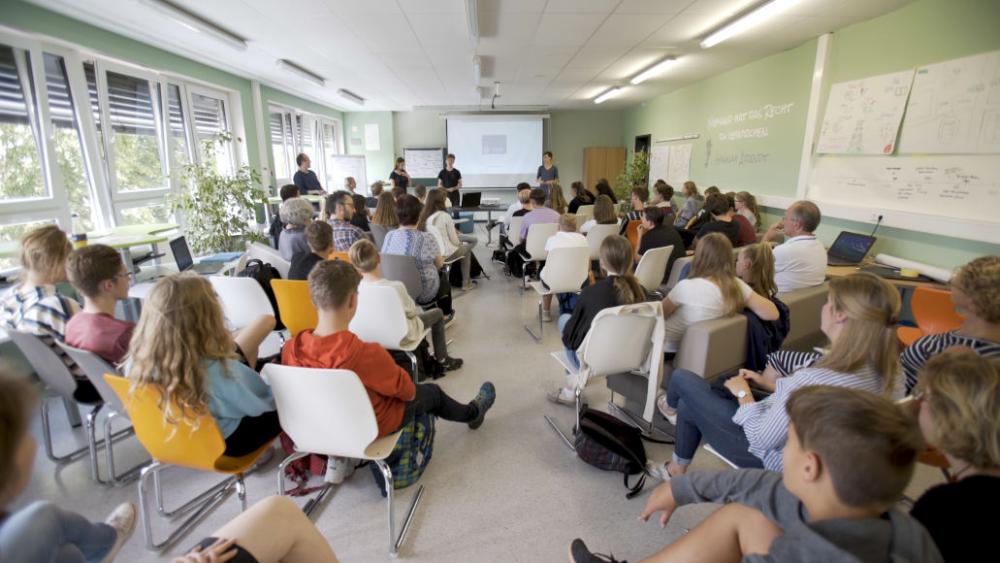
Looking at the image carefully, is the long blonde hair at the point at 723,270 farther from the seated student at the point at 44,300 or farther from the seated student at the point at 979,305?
the seated student at the point at 44,300

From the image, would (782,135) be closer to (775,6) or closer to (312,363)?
(775,6)

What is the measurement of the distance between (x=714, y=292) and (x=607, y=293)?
544 mm

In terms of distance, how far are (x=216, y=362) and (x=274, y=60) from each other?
566cm

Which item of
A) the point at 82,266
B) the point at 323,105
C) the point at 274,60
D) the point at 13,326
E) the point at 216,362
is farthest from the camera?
the point at 323,105

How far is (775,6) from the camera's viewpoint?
3.79 meters

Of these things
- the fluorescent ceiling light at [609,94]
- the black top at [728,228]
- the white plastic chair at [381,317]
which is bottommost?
the white plastic chair at [381,317]

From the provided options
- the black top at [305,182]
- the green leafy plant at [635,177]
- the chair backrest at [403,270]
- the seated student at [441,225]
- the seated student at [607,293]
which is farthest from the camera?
the green leafy plant at [635,177]

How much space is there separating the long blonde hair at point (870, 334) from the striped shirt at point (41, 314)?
10.8 ft

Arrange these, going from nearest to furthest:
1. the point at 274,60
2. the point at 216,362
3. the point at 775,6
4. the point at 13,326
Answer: the point at 216,362, the point at 13,326, the point at 775,6, the point at 274,60

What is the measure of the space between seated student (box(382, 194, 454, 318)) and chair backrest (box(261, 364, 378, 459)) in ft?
6.73

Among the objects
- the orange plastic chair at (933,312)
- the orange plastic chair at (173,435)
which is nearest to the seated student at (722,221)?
the orange plastic chair at (933,312)

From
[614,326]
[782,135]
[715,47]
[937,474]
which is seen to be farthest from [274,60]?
[937,474]

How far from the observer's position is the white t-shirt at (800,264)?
9.95 ft

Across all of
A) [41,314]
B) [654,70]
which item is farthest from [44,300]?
[654,70]
